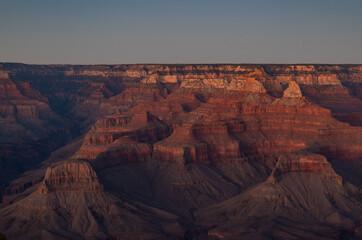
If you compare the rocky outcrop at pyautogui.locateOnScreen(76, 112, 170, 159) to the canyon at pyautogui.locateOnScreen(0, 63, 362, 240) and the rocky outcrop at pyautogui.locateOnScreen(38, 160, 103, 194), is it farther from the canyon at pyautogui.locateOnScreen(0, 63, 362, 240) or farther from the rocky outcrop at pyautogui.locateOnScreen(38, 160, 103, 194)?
the rocky outcrop at pyautogui.locateOnScreen(38, 160, 103, 194)

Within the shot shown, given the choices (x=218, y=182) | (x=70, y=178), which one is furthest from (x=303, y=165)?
(x=70, y=178)

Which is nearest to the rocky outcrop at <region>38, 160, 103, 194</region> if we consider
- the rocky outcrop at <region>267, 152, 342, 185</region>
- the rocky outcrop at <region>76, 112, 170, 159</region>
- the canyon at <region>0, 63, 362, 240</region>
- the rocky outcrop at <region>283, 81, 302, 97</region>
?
the canyon at <region>0, 63, 362, 240</region>

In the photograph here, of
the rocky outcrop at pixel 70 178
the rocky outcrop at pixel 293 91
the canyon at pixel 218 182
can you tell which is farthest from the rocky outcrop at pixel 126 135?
the rocky outcrop at pixel 293 91

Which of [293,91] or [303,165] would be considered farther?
A: [293,91]

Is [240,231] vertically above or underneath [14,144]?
above

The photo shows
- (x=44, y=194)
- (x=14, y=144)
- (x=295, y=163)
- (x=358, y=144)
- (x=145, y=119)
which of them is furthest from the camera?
(x=14, y=144)

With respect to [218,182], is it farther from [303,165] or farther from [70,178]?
[70,178]

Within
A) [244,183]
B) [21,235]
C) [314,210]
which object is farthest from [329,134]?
[21,235]

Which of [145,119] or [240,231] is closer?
[240,231]

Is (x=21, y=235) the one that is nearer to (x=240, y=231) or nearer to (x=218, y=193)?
(x=240, y=231)
